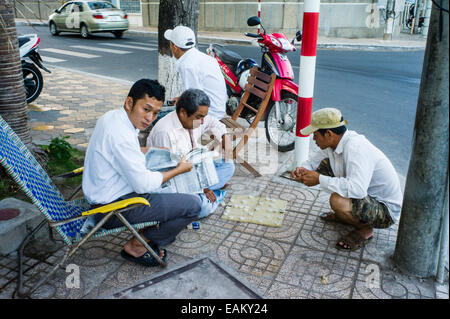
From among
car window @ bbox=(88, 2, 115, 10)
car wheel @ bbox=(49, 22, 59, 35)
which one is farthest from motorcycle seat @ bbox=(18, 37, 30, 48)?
car wheel @ bbox=(49, 22, 59, 35)

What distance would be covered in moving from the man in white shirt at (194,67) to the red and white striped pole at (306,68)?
2.95ft

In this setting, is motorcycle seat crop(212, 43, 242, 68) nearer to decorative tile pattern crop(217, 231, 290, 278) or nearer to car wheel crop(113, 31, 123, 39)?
decorative tile pattern crop(217, 231, 290, 278)

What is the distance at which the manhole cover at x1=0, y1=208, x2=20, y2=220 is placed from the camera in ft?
10.4

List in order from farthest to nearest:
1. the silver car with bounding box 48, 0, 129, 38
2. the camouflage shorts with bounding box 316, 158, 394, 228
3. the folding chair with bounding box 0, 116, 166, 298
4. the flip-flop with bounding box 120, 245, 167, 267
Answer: the silver car with bounding box 48, 0, 129, 38 → the camouflage shorts with bounding box 316, 158, 394, 228 → the flip-flop with bounding box 120, 245, 167, 267 → the folding chair with bounding box 0, 116, 166, 298

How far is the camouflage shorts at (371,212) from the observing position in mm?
3049

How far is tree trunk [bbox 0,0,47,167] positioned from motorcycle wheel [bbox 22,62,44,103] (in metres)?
3.47

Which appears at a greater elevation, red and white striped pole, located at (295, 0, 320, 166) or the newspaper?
red and white striped pole, located at (295, 0, 320, 166)

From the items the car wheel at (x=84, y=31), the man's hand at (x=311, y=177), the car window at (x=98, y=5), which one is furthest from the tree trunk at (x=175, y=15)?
the car window at (x=98, y=5)

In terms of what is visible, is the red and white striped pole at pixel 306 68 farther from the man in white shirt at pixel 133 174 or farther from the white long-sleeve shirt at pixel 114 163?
the white long-sleeve shirt at pixel 114 163

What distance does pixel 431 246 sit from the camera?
2.72 meters

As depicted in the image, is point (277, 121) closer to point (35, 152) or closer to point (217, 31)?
point (35, 152)

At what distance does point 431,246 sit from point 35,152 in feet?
12.0

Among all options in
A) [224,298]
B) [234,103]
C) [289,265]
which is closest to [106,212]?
[224,298]

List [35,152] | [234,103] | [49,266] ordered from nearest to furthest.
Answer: [49,266]
[35,152]
[234,103]
